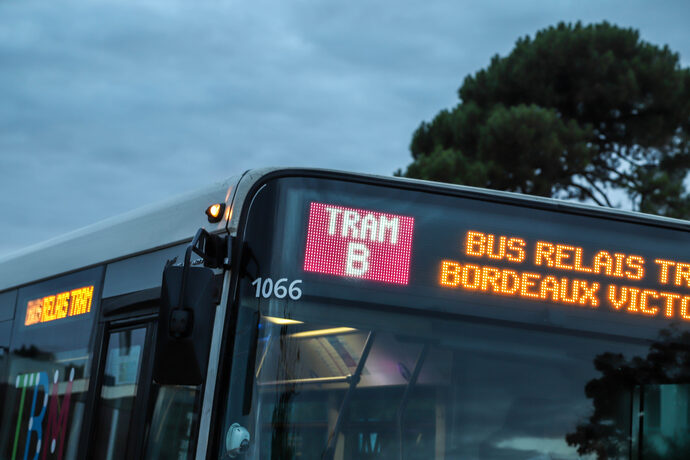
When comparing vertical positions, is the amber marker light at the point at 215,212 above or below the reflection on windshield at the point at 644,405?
above

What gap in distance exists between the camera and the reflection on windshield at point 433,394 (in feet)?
10.6

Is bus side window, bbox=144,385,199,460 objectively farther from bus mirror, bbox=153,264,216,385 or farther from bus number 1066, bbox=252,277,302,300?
bus number 1066, bbox=252,277,302,300

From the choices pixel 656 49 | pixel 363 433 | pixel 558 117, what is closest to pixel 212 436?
pixel 363 433

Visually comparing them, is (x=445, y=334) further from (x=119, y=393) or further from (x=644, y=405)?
(x=119, y=393)

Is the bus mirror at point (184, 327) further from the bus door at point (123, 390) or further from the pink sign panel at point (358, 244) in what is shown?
the bus door at point (123, 390)

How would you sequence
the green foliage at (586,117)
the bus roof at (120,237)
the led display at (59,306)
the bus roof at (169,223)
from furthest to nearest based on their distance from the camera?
the green foliage at (586,117) < the led display at (59,306) < the bus roof at (120,237) < the bus roof at (169,223)

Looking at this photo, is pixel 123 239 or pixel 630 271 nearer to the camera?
pixel 630 271

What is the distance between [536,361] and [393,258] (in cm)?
64

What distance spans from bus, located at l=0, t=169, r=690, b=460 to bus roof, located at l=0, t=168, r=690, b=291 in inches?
0.6

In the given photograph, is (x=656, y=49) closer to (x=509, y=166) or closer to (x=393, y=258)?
(x=509, y=166)

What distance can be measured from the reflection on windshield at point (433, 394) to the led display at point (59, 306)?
1.71m

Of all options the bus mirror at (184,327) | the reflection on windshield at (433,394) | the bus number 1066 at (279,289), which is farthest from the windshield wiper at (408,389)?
the bus mirror at (184,327)

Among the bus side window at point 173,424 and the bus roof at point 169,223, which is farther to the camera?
the bus roof at point 169,223

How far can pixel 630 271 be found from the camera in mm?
3645
